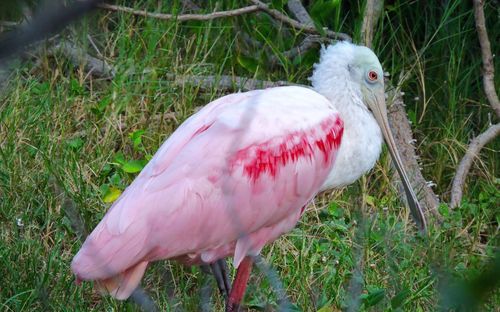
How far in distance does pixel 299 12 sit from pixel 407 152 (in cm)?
108

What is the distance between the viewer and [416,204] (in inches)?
Answer: 178

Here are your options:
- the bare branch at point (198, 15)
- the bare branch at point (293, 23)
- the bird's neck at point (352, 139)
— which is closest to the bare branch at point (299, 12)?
the bare branch at point (293, 23)

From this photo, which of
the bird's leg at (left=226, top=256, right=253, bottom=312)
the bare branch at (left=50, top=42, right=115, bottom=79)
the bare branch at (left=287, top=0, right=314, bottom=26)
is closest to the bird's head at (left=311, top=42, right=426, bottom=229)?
the bird's leg at (left=226, top=256, right=253, bottom=312)

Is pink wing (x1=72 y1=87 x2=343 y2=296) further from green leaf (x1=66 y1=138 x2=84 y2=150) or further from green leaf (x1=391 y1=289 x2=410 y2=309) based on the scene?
green leaf (x1=66 y1=138 x2=84 y2=150)

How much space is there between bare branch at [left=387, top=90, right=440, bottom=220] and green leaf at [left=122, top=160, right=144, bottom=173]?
1.28 m

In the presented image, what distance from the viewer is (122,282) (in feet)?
11.2

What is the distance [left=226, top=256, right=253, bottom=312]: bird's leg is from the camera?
3.78 metres

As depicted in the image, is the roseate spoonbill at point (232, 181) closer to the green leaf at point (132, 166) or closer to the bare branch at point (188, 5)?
the green leaf at point (132, 166)

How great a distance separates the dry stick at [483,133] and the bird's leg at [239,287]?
1.55 m

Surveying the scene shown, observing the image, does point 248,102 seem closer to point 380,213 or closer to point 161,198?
point 161,198

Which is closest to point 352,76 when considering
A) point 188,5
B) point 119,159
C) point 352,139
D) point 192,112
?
point 352,139

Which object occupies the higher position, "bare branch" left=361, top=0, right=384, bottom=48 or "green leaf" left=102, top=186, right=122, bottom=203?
"bare branch" left=361, top=0, right=384, bottom=48

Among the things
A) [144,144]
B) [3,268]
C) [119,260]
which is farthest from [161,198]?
[144,144]

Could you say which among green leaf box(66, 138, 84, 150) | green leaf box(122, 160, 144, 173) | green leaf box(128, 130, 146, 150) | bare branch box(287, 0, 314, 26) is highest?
bare branch box(287, 0, 314, 26)
